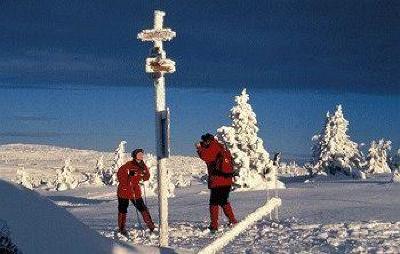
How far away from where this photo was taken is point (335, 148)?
63.1 meters

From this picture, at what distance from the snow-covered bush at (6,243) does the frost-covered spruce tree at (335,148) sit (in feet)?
185

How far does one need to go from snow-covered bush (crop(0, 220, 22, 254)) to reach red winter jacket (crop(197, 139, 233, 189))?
24.6 feet

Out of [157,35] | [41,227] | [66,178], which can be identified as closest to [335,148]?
[66,178]

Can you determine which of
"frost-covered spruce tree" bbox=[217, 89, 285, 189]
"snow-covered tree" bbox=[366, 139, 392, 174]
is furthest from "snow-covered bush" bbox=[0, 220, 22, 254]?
"snow-covered tree" bbox=[366, 139, 392, 174]

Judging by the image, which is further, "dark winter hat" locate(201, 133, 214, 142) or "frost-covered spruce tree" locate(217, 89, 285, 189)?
"frost-covered spruce tree" locate(217, 89, 285, 189)

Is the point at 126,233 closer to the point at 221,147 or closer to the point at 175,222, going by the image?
the point at 175,222

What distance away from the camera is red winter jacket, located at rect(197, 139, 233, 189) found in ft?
47.3

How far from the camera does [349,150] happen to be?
212 feet

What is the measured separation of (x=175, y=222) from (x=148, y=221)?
47.1 inches

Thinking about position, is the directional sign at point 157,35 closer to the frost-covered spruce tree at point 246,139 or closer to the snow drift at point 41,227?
the snow drift at point 41,227

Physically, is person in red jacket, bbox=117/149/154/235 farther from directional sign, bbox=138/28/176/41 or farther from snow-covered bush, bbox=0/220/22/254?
snow-covered bush, bbox=0/220/22/254

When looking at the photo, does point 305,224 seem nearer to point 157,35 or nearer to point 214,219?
point 214,219

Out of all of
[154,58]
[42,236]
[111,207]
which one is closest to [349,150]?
[111,207]

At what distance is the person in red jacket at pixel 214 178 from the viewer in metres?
14.4
